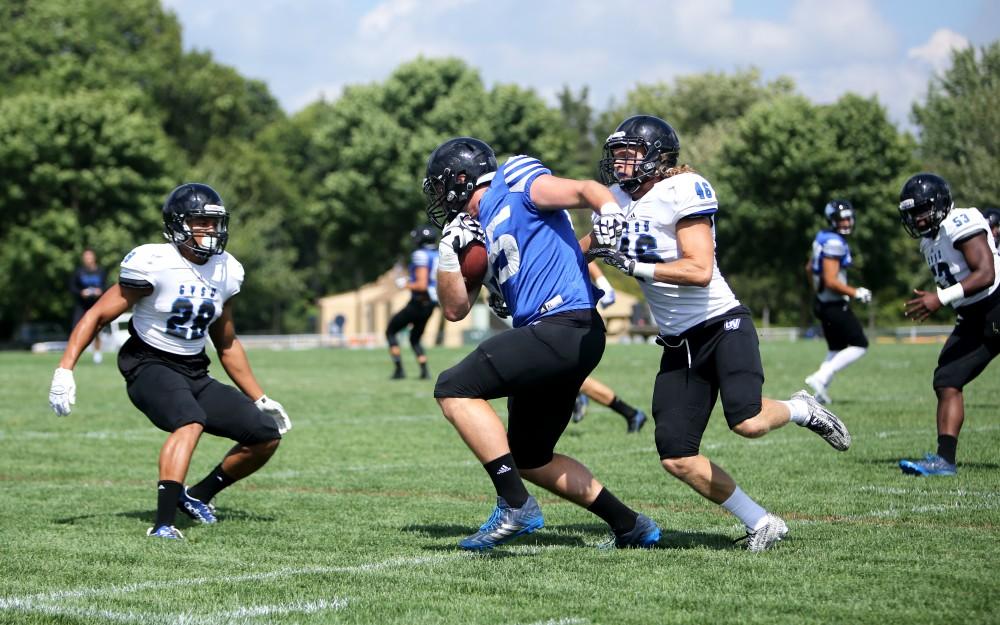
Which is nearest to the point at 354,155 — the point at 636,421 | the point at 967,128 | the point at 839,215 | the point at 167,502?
the point at 967,128

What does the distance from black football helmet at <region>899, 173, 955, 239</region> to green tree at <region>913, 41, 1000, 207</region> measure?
37.6 meters

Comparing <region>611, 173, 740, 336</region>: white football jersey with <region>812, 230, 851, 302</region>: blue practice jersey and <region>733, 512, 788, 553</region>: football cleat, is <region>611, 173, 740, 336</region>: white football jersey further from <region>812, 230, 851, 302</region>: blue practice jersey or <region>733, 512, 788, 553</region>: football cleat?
<region>812, 230, 851, 302</region>: blue practice jersey

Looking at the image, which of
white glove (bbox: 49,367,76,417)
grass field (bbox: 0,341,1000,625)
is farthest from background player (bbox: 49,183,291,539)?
grass field (bbox: 0,341,1000,625)

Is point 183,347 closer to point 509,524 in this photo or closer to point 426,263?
point 509,524

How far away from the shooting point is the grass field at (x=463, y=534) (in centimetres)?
480

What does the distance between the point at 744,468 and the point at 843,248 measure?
17.0ft

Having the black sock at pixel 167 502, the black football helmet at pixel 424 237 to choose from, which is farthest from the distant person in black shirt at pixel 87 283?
→ the black sock at pixel 167 502

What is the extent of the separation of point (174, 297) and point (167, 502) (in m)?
1.13

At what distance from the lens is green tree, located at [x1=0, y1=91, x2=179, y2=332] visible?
41.6 m

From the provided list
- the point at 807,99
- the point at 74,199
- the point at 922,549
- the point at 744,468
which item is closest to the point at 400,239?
the point at 74,199

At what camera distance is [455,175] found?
19.6 feet

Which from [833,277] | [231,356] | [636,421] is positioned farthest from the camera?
[833,277]

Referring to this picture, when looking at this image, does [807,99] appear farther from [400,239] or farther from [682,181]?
[682,181]

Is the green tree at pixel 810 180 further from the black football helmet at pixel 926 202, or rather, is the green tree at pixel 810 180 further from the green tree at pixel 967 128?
the black football helmet at pixel 926 202
